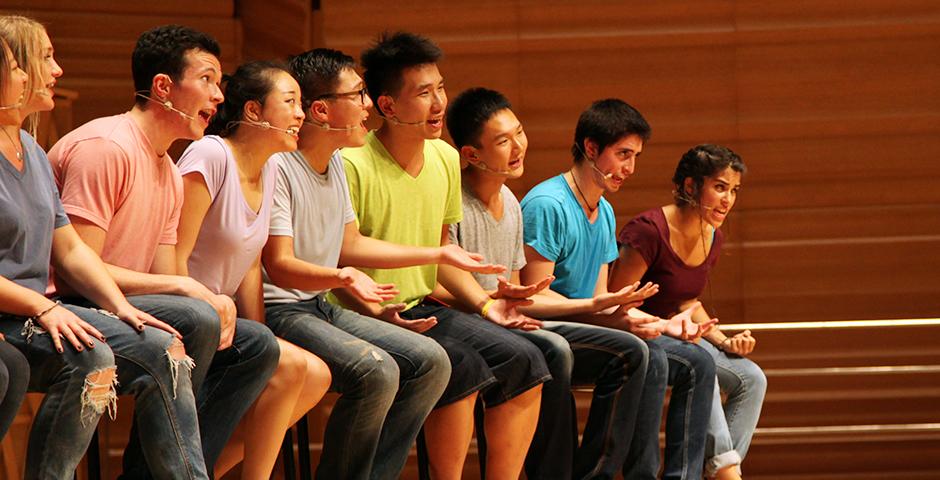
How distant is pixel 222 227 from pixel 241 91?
0.35 meters

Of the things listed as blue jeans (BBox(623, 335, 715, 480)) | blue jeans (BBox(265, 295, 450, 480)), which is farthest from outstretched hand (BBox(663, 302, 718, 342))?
blue jeans (BBox(265, 295, 450, 480))

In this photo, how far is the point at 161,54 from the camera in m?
2.54

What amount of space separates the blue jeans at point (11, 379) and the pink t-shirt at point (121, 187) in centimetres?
41

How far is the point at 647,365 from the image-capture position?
3211mm

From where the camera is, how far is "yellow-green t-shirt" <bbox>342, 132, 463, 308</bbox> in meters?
3.04

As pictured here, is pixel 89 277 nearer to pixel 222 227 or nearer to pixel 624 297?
pixel 222 227

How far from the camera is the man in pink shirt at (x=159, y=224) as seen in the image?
2283 mm

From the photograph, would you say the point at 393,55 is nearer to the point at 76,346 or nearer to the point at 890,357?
the point at 76,346

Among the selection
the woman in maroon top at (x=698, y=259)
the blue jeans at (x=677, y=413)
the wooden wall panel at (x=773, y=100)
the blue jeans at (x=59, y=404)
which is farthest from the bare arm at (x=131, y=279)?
the wooden wall panel at (x=773, y=100)

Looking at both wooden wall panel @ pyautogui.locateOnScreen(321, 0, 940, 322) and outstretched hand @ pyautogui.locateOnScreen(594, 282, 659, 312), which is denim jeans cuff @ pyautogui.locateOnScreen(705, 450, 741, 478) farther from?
wooden wall panel @ pyautogui.locateOnScreen(321, 0, 940, 322)

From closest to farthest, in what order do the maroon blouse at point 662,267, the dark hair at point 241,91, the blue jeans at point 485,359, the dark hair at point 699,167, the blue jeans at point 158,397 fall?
the blue jeans at point 158,397, the dark hair at point 241,91, the blue jeans at point 485,359, the maroon blouse at point 662,267, the dark hair at point 699,167

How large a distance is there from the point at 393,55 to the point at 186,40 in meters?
0.75

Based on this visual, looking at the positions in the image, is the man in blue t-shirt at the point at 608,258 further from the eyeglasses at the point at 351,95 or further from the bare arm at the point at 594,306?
the eyeglasses at the point at 351,95

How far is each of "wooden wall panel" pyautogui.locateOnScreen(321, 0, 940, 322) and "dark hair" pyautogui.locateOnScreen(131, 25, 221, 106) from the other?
2.07 meters
